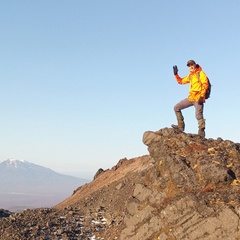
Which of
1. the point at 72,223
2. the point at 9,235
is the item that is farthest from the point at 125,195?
the point at 9,235

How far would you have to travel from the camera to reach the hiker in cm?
1769

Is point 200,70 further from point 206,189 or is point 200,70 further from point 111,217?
point 111,217

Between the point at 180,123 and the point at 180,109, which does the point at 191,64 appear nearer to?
the point at 180,109

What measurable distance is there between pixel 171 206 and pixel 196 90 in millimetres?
6487

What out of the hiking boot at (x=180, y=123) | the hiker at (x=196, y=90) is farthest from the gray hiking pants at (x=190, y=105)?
the hiking boot at (x=180, y=123)

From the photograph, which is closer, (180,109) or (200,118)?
(200,118)

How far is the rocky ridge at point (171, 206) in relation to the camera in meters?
13.1

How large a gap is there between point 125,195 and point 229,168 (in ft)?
28.1

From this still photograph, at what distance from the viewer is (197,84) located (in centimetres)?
1778

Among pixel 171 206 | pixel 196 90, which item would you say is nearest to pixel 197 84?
pixel 196 90

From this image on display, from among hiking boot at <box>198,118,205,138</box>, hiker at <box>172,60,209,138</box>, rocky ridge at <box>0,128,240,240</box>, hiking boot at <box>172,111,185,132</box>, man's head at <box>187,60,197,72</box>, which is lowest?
rocky ridge at <box>0,128,240,240</box>

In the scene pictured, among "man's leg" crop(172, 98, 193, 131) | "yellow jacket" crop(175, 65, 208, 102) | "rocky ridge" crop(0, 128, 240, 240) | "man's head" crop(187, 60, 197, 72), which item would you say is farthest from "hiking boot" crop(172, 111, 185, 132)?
"man's head" crop(187, 60, 197, 72)

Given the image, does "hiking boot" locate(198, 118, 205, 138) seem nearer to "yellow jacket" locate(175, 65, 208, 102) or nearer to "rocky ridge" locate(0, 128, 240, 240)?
"rocky ridge" locate(0, 128, 240, 240)

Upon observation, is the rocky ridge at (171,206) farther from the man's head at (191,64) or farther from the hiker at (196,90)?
the man's head at (191,64)
